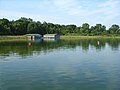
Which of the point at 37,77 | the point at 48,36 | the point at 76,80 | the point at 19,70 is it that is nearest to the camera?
the point at 76,80

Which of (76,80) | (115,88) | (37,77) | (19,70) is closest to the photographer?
(115,88)

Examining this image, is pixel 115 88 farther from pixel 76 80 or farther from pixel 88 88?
pixel 76 80

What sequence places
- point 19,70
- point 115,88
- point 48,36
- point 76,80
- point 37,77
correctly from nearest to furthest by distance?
1. point 115,88
2. point 76,80
3. point 37,77
4. point 19,70
5. point 48,36

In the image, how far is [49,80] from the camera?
23797 mm

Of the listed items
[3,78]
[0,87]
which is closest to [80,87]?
[0,87]

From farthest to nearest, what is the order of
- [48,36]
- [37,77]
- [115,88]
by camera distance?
[48,36] → [37,77] → [115,88]

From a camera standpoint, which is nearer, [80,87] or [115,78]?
[80,87]

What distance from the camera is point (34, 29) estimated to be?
597 ft

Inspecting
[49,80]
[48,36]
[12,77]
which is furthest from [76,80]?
[48,36]

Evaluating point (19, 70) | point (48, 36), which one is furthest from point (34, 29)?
point (19, 70)

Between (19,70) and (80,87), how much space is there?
34.6ft

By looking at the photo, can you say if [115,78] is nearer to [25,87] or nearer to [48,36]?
[25,87]

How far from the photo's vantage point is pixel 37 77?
25.3 m

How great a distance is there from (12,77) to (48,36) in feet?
492
